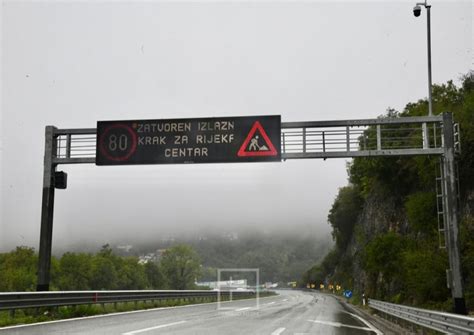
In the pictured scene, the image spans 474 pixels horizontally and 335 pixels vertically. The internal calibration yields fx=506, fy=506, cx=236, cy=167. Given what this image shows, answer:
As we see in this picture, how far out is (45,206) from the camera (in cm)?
1853

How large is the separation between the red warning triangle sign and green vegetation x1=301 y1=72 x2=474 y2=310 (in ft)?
13.8

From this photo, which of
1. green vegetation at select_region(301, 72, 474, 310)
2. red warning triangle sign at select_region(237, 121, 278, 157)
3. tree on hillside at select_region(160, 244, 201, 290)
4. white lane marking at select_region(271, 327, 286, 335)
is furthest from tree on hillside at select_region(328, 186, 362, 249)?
white lane marking at select_region(271, 327, 286, 335)

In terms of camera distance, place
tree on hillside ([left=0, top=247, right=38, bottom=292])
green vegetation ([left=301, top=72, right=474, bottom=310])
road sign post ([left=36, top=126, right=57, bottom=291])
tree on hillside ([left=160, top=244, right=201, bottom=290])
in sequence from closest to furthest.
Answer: road sign post ([left=36, top=126, right=57, bottom=291]) < green vegetation ([left=301, top=72, right=474, bottom=310]) < tree on hillside ([left=0, top=247, right=38, bottom=292]) < tree on hillside ([left=160, top=244, right=201, bottom=290])

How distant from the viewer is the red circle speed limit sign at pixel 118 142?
18.0m

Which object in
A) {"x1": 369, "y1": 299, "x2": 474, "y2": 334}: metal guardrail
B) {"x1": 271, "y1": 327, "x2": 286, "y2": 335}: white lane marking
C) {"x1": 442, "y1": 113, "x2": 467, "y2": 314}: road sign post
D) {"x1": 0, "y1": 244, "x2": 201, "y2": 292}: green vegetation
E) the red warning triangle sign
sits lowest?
{"x1": 0, "y1": 244, "x2": 201, "y2": 292}: green vegetation

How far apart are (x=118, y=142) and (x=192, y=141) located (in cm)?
275

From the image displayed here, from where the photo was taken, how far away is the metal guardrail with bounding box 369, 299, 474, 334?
9.62m

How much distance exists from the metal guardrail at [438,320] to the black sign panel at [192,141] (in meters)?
6.29

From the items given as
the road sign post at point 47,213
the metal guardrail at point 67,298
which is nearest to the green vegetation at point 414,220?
the road sign post at point 47,213

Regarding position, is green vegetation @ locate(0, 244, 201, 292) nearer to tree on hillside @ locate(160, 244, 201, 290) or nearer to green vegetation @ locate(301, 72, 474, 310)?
tree on hillside @ locate(160, 244, 201, 290)

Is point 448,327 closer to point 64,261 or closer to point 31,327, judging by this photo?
point 31,327

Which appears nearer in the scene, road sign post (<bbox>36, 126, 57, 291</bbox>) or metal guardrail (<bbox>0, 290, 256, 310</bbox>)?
metal guardrail (<bbox>0, 290, 256, 310</bbox>)

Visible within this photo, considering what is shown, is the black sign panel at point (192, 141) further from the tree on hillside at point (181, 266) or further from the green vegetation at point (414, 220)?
the tree on hillside at point (181, 266)

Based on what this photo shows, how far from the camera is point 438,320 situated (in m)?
11.4
